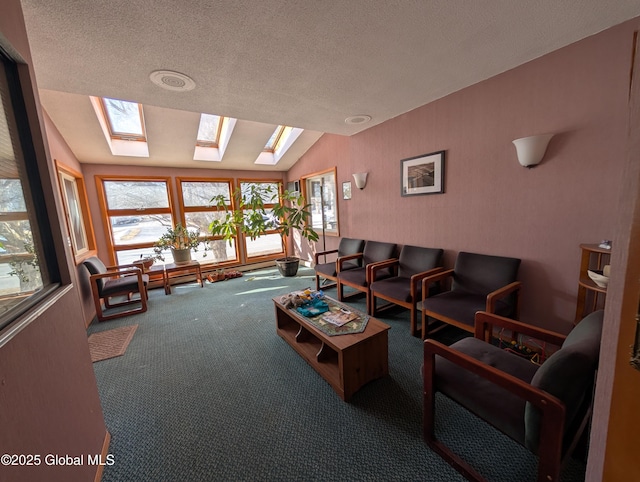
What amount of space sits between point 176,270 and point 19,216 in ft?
10.9

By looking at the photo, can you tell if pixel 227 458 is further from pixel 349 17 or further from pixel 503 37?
pixel 503 37

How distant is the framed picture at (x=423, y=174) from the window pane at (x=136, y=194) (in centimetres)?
407

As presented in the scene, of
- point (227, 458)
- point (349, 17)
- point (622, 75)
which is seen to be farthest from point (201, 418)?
point (622, 75)

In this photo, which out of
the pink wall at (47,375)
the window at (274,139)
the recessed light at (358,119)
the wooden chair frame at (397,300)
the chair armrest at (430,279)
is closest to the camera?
the pink wall at (47,375)

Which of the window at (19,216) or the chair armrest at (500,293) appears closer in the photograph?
the window at (19,216)

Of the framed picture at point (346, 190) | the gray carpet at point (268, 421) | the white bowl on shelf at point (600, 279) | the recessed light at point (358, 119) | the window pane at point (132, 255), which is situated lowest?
the gray carpet at point (268, 421)

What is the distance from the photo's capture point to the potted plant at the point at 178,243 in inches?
167

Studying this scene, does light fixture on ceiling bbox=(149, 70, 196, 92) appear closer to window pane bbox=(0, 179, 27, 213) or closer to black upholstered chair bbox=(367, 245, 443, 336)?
window pane bbox=(0, 179, 27, 213)

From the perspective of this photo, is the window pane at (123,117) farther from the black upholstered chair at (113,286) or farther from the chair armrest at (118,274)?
the chair armrest at (118,274)

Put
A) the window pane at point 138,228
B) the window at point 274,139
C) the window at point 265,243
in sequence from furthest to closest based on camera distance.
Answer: the window at point 265,243
the window at point 274,139
the window pane at point 138,228

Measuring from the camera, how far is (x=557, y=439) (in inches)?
35.3

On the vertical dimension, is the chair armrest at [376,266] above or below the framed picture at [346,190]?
below

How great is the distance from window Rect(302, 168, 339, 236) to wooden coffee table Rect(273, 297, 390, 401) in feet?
8.49

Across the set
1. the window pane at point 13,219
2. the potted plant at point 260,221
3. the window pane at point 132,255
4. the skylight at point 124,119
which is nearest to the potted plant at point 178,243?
the window pane at point 132,255
